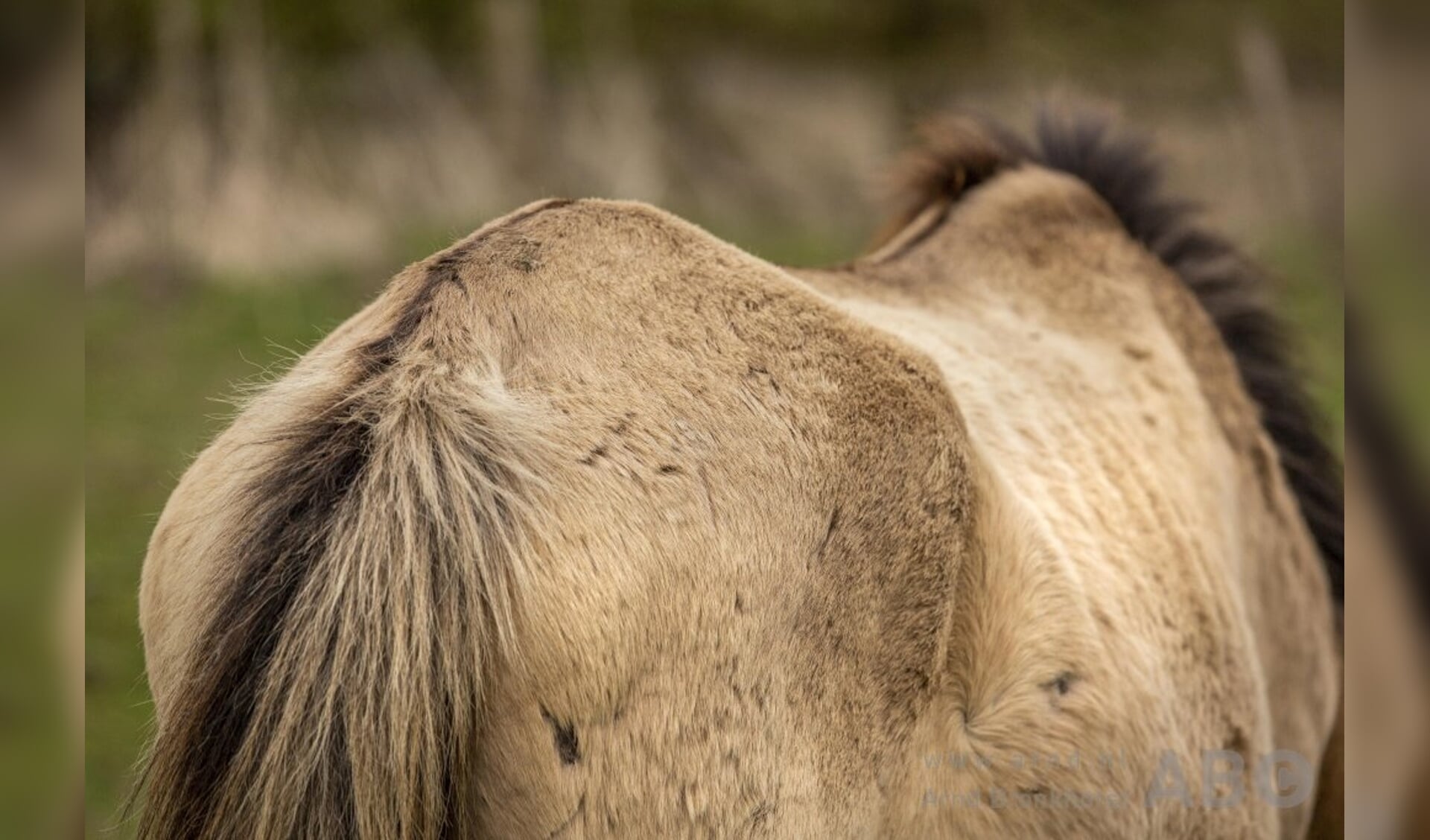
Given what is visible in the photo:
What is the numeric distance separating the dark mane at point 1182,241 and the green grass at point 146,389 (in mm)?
204

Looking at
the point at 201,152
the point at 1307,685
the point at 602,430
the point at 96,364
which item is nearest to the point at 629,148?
the point at 201,152

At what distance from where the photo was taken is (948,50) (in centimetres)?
1310

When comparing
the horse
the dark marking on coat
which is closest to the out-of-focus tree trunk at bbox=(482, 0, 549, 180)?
the horse

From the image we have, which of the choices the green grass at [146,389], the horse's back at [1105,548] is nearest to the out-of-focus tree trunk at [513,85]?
the green grass at [146,389]

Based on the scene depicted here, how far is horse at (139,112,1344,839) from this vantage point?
1134 millimetres

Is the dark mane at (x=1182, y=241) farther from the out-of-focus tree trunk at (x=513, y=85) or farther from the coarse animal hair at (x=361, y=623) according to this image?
the out-of-focus tree trunk at (x=513, y=85)

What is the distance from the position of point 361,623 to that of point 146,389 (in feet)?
18.5

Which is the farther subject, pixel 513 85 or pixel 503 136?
pixel 503 136

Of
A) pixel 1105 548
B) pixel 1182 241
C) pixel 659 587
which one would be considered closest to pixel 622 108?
pixel 1182 241

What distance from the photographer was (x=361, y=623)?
112 centimetres

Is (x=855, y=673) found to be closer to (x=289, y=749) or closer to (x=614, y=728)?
(x=614, y=728)

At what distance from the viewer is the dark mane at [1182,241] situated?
2723 millimetres

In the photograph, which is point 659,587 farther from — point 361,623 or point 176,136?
point 176,136
